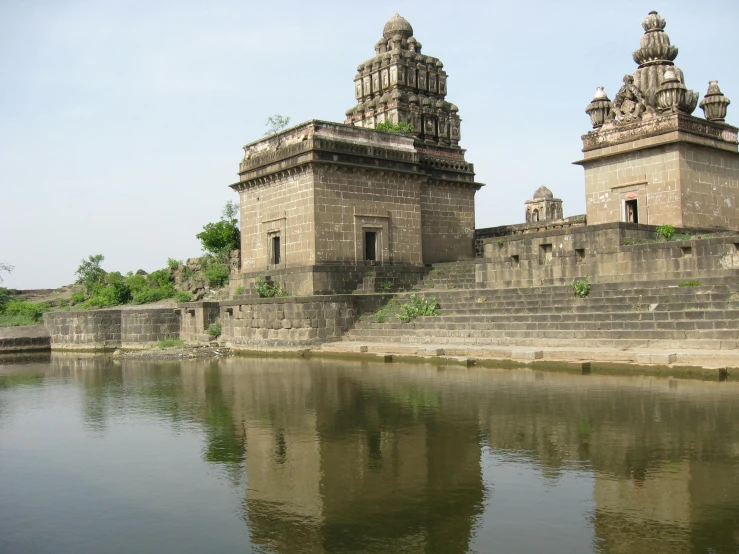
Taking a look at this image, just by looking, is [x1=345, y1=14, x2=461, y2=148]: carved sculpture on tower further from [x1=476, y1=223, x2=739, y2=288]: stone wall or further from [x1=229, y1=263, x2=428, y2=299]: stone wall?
[x1=476, y1=223, x2=739, y2=288]: stone wall

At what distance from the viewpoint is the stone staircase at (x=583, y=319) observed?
13.2 m

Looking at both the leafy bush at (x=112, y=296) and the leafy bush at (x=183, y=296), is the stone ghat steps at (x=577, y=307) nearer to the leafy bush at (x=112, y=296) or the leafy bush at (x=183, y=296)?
the leafy bush at (x=183, y=296)

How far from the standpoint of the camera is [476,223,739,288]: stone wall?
15734mm

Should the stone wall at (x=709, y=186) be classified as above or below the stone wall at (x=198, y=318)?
above

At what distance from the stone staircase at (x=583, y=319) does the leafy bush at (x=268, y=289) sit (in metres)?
3.60

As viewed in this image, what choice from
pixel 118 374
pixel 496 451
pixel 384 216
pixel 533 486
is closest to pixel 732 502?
pixel 533 486

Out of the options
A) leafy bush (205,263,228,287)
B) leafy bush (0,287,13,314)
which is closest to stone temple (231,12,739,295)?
leafy bush (205,263,228,287)

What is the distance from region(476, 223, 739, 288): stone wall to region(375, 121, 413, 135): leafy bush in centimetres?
827

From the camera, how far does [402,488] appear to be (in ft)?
20.9

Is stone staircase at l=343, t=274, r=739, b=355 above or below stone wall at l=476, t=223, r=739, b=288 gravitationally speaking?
below

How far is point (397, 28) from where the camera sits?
97.2 feet

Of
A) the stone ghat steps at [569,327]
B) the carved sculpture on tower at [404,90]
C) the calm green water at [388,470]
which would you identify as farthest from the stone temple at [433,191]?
the calm green water at [388,470]

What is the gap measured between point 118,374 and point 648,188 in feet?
49.6

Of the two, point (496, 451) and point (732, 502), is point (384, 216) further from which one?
point (732, 502)
